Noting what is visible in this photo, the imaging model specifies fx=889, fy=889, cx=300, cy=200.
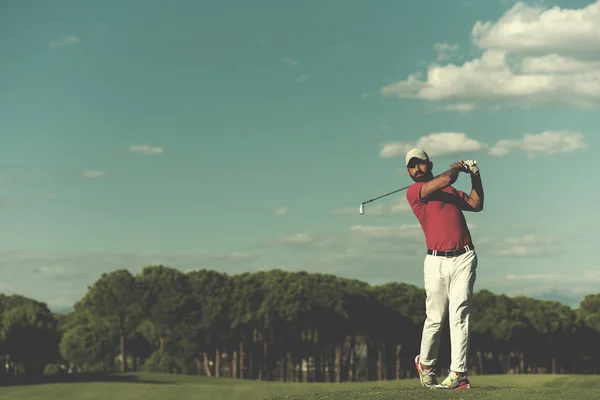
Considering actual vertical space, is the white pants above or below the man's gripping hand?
below

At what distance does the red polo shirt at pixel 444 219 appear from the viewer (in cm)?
1599

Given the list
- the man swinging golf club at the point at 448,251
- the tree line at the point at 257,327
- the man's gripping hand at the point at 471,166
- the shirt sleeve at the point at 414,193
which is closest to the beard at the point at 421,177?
the man swinging golf club at the point at 448,251

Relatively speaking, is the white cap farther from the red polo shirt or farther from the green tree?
the green tree

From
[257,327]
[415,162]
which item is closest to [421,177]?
[415,162]

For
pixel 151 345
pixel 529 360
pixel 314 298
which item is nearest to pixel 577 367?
pixel 529 360

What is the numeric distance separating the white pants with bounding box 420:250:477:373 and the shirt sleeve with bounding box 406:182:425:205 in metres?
1.04

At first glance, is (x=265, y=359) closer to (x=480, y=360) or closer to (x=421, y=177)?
(x=480, y=360)

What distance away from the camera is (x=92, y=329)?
4867 inches

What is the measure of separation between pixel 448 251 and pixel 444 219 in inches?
23.3

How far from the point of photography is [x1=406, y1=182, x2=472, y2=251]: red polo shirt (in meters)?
16.0

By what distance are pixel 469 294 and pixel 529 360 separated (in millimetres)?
127552

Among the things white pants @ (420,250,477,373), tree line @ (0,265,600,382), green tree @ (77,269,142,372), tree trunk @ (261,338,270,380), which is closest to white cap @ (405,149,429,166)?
white pants @ (420,250,477,373)

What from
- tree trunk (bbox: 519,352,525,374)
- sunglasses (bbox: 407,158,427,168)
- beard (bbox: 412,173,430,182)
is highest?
sunglasses (bbox: 407,158,427,168)

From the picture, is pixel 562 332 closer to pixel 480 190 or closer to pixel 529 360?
pixel 529 360
